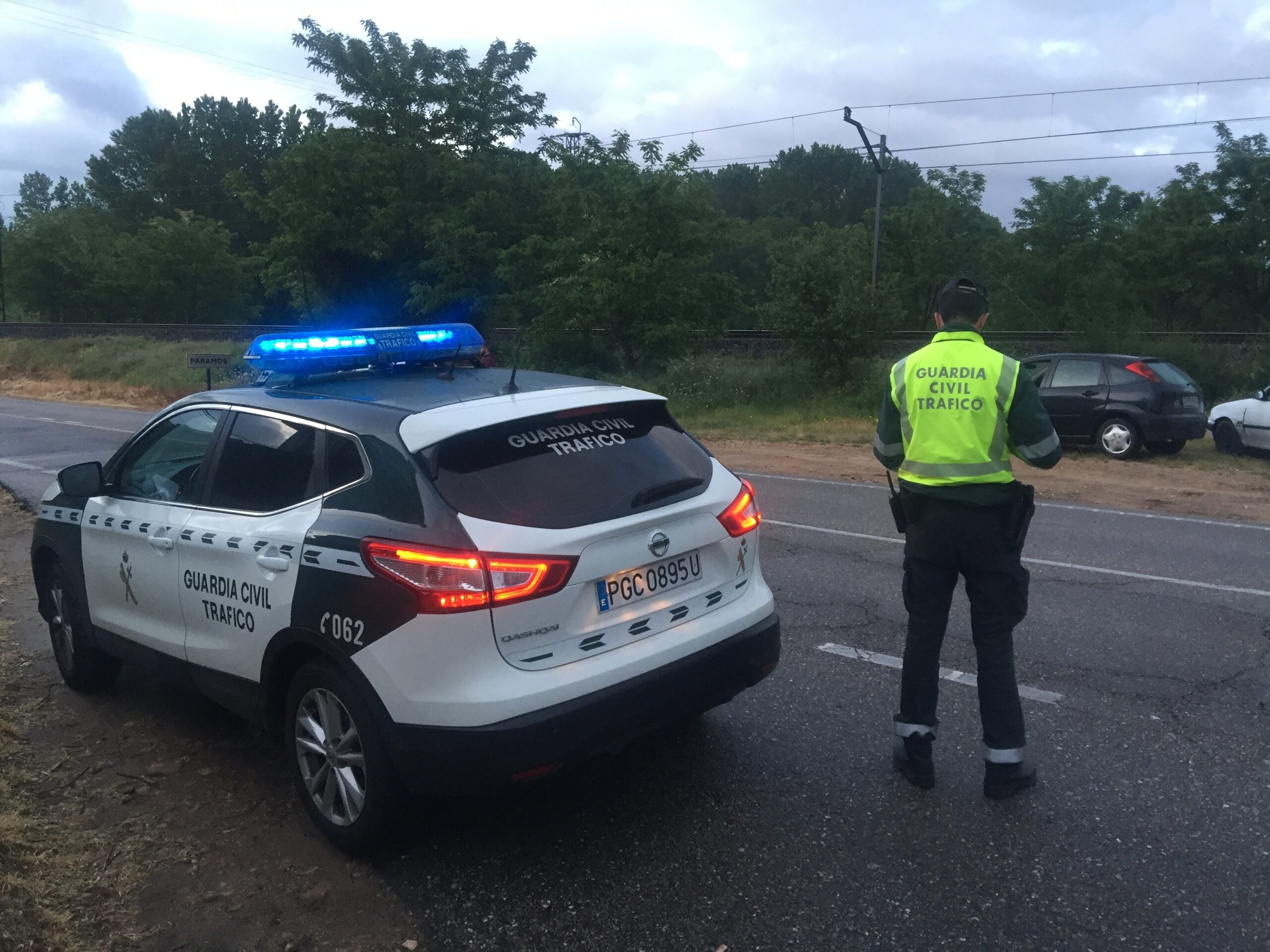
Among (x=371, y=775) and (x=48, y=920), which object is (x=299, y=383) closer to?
(x=371, y=775)

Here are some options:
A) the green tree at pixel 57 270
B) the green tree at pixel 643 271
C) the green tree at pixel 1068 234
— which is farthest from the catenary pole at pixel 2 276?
the green tree at pixel 1068 234

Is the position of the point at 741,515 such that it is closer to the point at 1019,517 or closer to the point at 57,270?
the point at 1019,517

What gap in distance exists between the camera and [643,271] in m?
23.3

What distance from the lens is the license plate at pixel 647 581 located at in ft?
11.4

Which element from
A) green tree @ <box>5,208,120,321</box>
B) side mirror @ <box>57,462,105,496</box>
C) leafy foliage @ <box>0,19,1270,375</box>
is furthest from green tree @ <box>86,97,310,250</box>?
side mirror @ <box>57,462,105,496</box>

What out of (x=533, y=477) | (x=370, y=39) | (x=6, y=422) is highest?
(x=370, y=39)

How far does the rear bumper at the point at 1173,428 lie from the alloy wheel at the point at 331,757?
13738 millimetres

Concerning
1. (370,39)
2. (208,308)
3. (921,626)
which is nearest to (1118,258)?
(370,39)

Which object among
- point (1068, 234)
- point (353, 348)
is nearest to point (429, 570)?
point (353, 348)

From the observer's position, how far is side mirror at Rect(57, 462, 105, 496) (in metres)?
4.75

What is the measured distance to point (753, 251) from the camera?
7962 centimetres

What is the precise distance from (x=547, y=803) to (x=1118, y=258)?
4412 cm

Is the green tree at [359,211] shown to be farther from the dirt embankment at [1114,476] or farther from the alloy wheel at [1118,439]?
the alloy wheel at [1118,439]

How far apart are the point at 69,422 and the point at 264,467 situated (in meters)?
21.3
